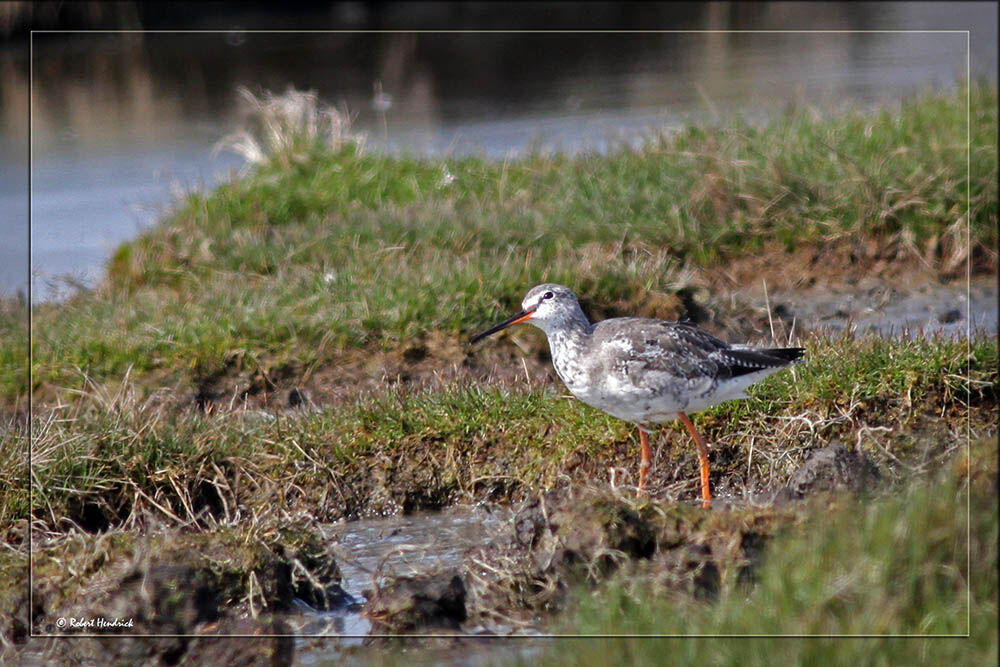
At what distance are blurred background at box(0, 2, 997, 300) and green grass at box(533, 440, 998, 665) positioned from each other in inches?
277

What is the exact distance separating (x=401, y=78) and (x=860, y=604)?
12.4 meters

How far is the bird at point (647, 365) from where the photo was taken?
5848 millimetres

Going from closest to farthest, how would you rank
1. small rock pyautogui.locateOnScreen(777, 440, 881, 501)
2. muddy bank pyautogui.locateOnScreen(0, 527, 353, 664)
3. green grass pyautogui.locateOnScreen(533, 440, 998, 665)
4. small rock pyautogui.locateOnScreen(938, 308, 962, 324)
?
green grass pyautogui.locateOnScreen(533, 440, 998, 665) → muddy bank pyautogui.locateOnScreen(0, 527, 353, 664) → small rock pyautogui.locateOnScreen(777, 440, 881, 501) → small rock pyautogui.locateOnScreen(938, 308, 962, 324)

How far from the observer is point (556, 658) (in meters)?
4.12

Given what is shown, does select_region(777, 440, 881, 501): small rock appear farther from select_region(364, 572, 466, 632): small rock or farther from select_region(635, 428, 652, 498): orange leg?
select_region(364, 572, 466, 632): small rock

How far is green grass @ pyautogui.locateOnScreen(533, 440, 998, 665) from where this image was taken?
12.5ft

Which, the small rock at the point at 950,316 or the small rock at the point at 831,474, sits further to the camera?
the small rock at the point at 950,316

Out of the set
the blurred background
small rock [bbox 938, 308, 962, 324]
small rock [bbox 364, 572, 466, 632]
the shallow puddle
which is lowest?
the shallow puddle

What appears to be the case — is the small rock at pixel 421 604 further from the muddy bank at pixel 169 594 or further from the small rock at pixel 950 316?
the small rock at pixel 950 316

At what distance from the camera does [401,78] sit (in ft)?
50.4

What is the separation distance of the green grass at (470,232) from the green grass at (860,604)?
3978 mm

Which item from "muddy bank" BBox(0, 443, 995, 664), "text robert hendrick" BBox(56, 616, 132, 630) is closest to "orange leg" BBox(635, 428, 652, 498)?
"muddy bank" BBox(0, 443, 995, 664)

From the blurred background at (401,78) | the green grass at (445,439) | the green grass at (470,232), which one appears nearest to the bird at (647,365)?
the green grass at (445,439)

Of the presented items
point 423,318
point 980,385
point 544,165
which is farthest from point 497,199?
point 980,385
